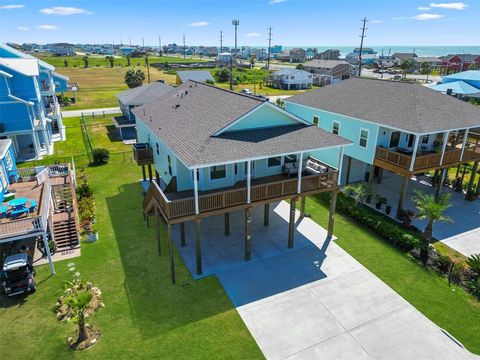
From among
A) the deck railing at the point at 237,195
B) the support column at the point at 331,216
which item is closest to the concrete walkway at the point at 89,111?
the deck railing at the point at 237,195

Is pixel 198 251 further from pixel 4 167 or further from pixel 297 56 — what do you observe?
pixel 297 56

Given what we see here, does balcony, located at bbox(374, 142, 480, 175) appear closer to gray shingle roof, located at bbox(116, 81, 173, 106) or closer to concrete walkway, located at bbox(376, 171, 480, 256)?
concrete walkway, located at bbox(376, 171, 480, 256)

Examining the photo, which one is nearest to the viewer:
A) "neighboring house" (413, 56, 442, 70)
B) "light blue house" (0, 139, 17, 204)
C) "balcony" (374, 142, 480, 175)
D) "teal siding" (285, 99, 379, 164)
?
"light blue house" (0, 139, 17, 204)

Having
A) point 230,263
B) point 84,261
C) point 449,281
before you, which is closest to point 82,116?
point 84,261

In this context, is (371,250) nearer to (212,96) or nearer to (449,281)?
(449,281)

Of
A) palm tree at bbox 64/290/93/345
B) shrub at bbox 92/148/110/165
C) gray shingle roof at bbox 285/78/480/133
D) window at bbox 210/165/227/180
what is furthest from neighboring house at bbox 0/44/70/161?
gray shingle roof at bbox 285/78/480/133

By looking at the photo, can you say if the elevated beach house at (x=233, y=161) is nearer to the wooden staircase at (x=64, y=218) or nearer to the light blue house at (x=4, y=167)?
the wooden staircase at (x=64, y=218)

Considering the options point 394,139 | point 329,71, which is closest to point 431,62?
point 329,71
